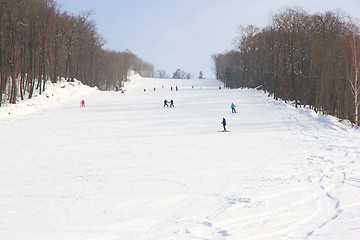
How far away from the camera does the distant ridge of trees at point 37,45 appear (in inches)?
1173

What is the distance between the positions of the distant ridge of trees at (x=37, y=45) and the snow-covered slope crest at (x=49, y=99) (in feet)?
3.50

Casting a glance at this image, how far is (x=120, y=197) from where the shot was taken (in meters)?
8.59

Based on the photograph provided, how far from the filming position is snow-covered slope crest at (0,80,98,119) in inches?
1067

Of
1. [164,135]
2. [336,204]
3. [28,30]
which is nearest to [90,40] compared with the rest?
[28,30]

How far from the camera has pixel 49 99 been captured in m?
34.1

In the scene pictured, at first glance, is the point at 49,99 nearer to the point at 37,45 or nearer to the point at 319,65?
the point at 37,45

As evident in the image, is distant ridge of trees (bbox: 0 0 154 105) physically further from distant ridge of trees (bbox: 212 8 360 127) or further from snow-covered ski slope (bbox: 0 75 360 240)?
distant ridge of trees (bbox: 212 8 360 127)

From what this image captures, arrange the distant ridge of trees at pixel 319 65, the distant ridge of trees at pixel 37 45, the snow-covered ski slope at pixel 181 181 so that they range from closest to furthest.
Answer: the snow-covered ski slope at pixel 181 181
the distant ridge of trees at pixel 319 65
the distant ridge of trees at pixel 37 45

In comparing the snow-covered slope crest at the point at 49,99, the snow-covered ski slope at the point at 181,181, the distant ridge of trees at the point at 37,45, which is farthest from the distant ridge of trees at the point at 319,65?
the distant ridge of trees at the point at 37,45

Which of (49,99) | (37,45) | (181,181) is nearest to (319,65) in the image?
(181,181)

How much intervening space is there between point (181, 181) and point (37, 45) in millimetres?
34405

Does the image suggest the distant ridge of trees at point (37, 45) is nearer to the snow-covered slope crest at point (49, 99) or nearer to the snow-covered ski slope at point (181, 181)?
the snow-covered slope crest at point (49, 99)

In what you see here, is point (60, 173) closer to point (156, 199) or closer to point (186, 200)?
point (156, 199)

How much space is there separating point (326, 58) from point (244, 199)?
26.6 metres
